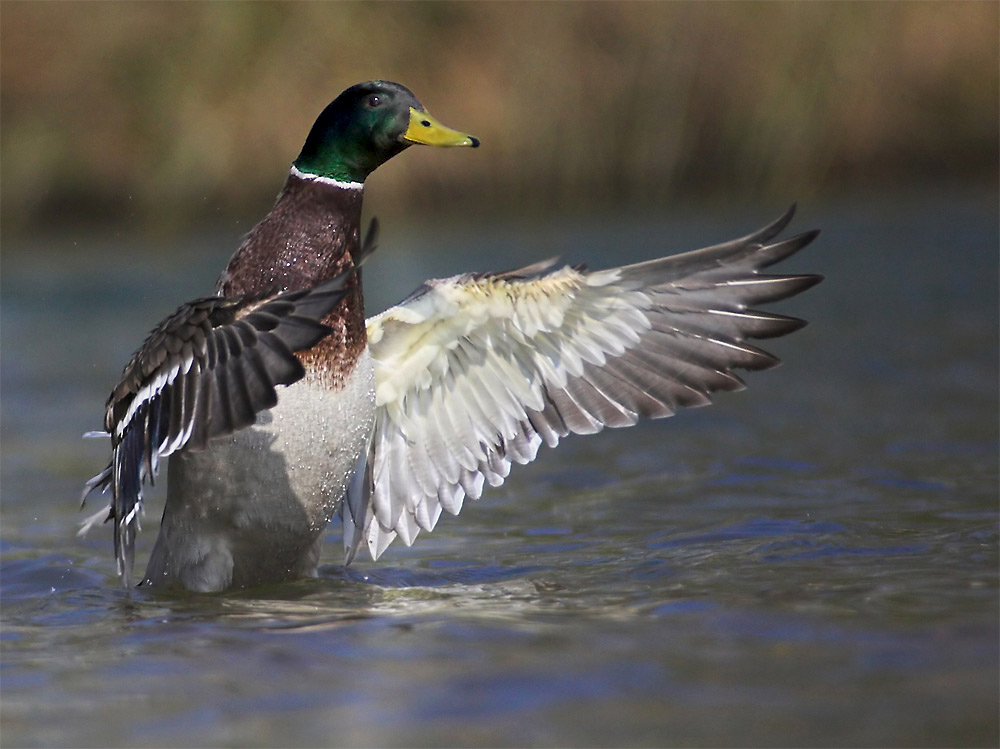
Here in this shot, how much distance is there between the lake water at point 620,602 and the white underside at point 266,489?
139mm

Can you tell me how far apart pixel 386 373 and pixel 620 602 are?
1.44 meters

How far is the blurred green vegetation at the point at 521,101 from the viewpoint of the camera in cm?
1909

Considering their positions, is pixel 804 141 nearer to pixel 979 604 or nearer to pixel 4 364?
pixel 4 364

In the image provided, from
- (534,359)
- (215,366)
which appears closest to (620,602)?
(534,359)

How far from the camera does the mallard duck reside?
17.7 feet

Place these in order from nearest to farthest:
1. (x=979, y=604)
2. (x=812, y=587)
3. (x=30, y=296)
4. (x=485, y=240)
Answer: (x=979, y=604), (x=812, y=587), (x=30, y=296), (x=485, y=240)

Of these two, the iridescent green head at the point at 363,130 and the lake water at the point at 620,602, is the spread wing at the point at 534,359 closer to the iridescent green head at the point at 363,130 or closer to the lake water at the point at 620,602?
the lake water at the point at 620,602

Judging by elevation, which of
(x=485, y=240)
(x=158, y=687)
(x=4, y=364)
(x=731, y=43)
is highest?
(x=731, y=43)

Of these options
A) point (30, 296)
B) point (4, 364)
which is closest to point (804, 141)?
A: point (30, 296)

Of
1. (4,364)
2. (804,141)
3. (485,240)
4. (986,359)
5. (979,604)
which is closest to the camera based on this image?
(979,604)

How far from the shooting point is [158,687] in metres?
4.39

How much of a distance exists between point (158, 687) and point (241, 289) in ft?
5.33

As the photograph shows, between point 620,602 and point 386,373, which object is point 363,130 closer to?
point 386,373

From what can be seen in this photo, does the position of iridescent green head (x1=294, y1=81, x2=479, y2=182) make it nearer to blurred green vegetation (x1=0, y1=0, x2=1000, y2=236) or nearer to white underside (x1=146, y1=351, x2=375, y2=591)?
white underside (x1=146, y1=351, x2=375, y2=591)
